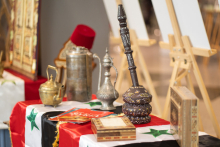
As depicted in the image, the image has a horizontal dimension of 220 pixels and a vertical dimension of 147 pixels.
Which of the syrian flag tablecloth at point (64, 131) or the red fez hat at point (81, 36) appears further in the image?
the red fez hat at point (81, 36)

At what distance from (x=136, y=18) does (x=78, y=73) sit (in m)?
1.00

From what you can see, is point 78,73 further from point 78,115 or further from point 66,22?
point 66,22

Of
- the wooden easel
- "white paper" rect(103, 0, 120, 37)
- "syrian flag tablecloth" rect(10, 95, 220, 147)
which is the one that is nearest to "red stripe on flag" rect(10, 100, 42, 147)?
"syrian flag tablecloth" rect(10, 95, 220, 147)

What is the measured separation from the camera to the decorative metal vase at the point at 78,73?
1.33m

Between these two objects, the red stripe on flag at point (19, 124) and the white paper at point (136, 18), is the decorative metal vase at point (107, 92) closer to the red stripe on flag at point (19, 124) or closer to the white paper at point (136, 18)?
the red stripe on flag at point (19, 124)

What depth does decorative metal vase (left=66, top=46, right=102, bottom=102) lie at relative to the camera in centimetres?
133

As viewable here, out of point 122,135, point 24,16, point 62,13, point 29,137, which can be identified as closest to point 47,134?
point 29,137

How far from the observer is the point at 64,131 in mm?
974

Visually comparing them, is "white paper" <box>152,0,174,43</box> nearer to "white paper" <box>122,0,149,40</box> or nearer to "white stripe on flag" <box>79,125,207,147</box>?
"white paper" <box>122,0,149,40</box>

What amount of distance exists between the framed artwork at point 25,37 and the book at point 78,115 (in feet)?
2.69

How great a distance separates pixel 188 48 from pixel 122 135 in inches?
36.8

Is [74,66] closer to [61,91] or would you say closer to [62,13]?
[61,91]

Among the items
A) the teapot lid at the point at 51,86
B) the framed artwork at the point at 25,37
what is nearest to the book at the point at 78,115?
the teapot lid at the point at 51,86

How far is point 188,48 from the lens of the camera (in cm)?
161
